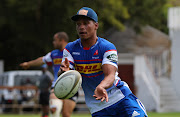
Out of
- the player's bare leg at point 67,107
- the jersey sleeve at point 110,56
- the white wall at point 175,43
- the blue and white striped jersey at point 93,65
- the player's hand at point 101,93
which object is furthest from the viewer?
the white wall at point 175,43

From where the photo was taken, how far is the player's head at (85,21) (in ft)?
20.6

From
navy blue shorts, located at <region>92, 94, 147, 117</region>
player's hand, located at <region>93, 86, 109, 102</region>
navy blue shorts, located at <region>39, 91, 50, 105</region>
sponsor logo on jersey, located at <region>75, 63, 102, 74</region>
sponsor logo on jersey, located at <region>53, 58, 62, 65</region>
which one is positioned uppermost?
sponsor logo on jersey, located at <region>53, 58, 62, 65</region>

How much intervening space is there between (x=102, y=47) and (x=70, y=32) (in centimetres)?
2229

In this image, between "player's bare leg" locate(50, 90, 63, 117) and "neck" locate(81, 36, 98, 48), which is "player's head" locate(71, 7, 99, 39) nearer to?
"neck" locate(81, 36, 98, 48)

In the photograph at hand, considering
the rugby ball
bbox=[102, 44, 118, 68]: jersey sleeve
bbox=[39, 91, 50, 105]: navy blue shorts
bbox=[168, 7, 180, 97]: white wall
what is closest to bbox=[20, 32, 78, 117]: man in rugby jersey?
bbox=[102, 44, 118, 68]: jersey sleeve

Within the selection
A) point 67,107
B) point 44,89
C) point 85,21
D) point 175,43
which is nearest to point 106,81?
point 85,21

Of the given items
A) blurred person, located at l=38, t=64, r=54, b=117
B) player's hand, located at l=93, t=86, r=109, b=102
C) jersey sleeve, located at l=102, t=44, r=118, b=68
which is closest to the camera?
player's hand, located at l=93, t=86, r=109, b=102

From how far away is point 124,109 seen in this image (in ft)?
21.6

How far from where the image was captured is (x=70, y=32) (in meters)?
28.7

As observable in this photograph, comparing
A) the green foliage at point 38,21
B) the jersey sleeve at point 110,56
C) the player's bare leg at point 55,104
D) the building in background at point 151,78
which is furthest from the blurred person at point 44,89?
the jersey sleeve at point 110,56

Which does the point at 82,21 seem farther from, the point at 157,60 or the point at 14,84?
the point at 157,60

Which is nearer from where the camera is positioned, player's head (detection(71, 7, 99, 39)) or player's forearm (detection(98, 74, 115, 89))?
player's forearm (detection(98, 74, 115, 89))

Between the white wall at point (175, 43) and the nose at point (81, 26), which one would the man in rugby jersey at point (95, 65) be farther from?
the white wall at point (175, 43)

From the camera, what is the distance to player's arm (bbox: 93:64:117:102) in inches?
219
